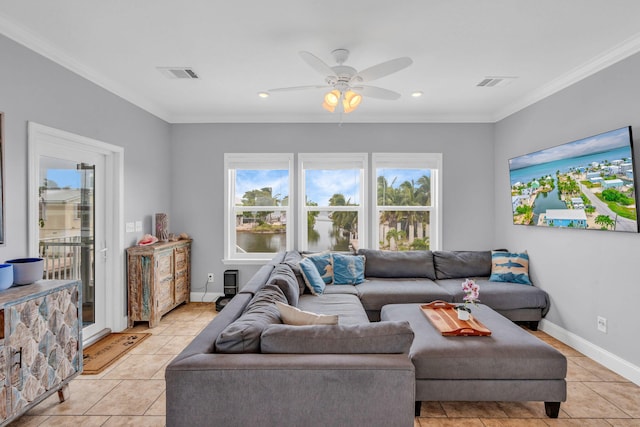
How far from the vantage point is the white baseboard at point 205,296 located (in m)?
4.81

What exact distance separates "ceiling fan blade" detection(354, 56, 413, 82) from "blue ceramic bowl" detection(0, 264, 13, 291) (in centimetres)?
266

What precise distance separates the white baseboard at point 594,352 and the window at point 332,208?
2349 mm

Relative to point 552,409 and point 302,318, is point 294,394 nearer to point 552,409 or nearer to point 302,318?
point 302,318

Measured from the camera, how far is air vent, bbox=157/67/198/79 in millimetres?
3158

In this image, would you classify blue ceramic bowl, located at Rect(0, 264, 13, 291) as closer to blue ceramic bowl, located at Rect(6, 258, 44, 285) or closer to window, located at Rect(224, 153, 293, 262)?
blue ceramic bowl, located at Rect(6, 258, 44, 285)

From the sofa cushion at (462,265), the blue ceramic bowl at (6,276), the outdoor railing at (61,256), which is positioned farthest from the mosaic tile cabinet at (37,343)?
the sofa cushion at (462,265)

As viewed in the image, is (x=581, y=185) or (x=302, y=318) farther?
(x=581, y=185)

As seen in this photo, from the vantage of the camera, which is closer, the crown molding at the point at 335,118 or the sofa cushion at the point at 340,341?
the sofa cushion at the point at 340,341

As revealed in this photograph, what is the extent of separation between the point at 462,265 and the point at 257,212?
2853mm

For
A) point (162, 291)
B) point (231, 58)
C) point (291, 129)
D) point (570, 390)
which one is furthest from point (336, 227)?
point (570, 390)

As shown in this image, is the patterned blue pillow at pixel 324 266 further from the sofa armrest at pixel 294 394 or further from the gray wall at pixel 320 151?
the sofa armrest at pixel 294 394

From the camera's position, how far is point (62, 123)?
2.88 meters

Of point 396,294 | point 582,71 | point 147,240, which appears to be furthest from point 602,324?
point 147,240

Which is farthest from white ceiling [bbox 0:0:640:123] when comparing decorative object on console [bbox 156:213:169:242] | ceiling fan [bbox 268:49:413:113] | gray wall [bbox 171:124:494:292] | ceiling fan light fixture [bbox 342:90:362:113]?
decorative object on console [bbox 156:213:169:242]
